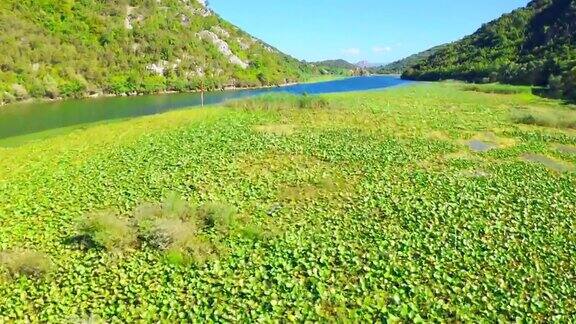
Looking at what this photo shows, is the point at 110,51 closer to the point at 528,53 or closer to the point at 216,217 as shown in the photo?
the point at 528,53

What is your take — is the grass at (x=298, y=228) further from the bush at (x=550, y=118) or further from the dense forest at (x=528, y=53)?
the dense forest at (x=528, y=53)

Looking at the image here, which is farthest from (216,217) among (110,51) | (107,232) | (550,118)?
(110,51)

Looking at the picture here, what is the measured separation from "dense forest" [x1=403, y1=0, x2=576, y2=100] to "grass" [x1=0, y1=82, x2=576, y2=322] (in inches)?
1934

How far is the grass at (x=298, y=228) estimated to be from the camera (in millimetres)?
13344

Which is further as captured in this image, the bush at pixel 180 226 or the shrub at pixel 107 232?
the shrub at pixel 107 232

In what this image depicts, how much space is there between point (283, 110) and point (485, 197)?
31076 millimetres

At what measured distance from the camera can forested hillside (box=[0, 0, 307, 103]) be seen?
110 m

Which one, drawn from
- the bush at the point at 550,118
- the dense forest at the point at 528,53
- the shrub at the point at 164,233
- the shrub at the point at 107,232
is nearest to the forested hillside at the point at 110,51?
the dense forest at the point at 528,53

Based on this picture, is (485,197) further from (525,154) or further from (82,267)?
(82,267)

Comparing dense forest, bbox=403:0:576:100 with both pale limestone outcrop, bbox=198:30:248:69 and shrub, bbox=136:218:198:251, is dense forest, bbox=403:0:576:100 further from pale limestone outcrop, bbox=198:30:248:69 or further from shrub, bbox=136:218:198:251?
pale limestone outcrop, bbox=198:30:248:69

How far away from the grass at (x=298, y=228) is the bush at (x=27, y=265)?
410mm

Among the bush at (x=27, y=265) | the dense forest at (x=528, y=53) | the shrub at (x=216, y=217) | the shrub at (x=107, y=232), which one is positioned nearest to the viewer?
the bush at (x=27, y=265)

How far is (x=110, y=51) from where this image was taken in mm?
143000

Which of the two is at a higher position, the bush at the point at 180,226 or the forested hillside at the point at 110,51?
the forested hillside at the point at 110,51
